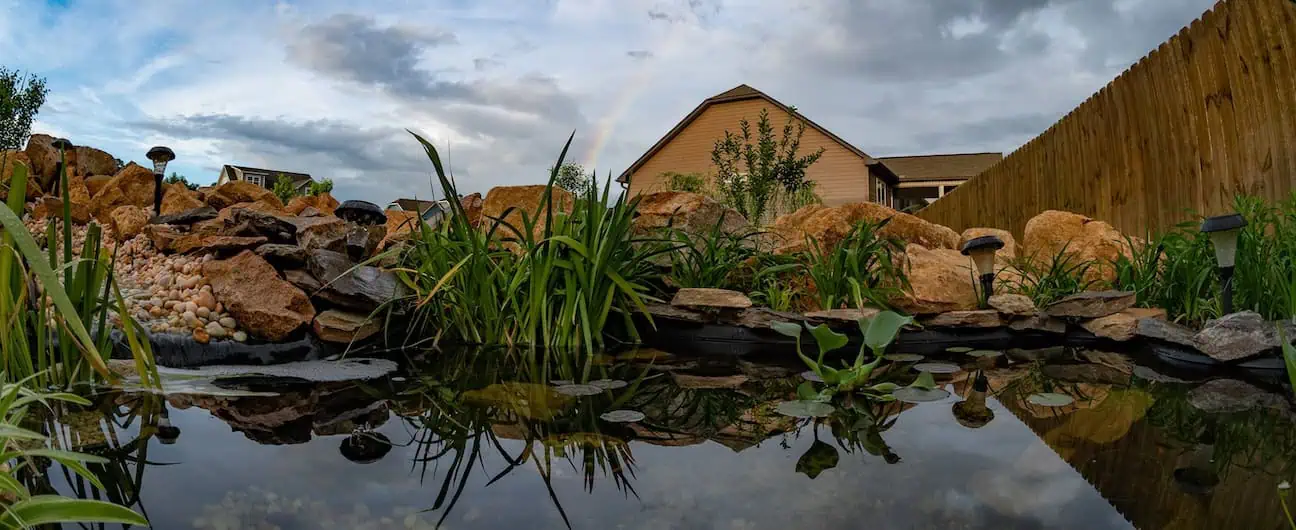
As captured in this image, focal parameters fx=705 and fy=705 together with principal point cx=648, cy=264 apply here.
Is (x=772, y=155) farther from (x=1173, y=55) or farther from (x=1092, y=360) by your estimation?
(x=1092, y=360)

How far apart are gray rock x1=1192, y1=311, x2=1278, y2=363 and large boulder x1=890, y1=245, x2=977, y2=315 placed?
1.11 meters

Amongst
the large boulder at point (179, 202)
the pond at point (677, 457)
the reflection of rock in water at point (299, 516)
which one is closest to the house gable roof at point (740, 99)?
the large boulder at point (179, 202)

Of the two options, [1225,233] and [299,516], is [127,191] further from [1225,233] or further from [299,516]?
[1225,233]

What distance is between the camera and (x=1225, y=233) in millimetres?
3045

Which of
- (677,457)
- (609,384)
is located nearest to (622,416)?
(677,457)

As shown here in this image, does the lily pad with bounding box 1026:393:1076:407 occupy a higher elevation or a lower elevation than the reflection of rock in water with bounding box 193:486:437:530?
higher

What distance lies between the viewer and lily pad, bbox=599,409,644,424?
1911 mm

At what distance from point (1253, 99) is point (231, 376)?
559cm

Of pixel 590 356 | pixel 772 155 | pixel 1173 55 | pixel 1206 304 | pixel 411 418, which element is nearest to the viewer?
pixel 411 418

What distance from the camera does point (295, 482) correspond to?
4.67 feet

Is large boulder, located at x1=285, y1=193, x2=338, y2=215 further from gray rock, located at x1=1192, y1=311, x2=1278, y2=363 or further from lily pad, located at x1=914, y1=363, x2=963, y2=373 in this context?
gray rock, located at x1=1192, y1=311, x2=1278, y2=363

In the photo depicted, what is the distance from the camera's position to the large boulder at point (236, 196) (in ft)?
26.4

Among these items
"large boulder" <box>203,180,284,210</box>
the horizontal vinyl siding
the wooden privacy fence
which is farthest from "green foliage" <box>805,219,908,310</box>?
the horizontal vinyl siding

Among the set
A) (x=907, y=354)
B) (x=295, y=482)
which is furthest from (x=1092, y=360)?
(x=295, y=482)
